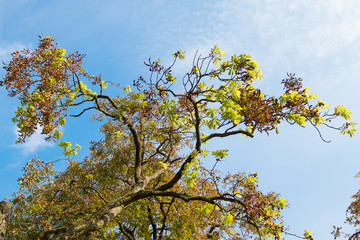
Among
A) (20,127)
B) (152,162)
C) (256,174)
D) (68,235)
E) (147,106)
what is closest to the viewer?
(68,235)

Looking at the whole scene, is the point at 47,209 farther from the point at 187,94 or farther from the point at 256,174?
the point at 256,174

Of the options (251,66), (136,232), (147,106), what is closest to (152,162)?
(136,232)

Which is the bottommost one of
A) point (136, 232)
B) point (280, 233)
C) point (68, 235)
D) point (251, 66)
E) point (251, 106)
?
point (280, 233)

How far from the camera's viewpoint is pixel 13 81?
8695mm

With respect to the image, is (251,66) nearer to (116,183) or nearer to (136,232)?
(116,183)

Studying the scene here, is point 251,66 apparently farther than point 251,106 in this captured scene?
Yes

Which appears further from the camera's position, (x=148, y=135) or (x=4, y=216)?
(x=148, y=135)

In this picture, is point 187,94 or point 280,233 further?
point 187,94

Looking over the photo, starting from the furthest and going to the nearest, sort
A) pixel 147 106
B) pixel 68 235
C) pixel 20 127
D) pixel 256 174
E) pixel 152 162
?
pixel 152 162
pixel 147 106
pixel 256 174
pixel 20 127
pixel 68 235

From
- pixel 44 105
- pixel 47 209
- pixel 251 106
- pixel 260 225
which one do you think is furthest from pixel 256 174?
pixel 47 209

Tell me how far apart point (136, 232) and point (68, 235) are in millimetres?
6882

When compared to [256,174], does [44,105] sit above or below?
above

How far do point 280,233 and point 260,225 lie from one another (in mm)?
739

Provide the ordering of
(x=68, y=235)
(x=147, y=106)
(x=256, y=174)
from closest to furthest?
(x=68, y=235) → (x=256, y=174) → (x=147, y=106)
